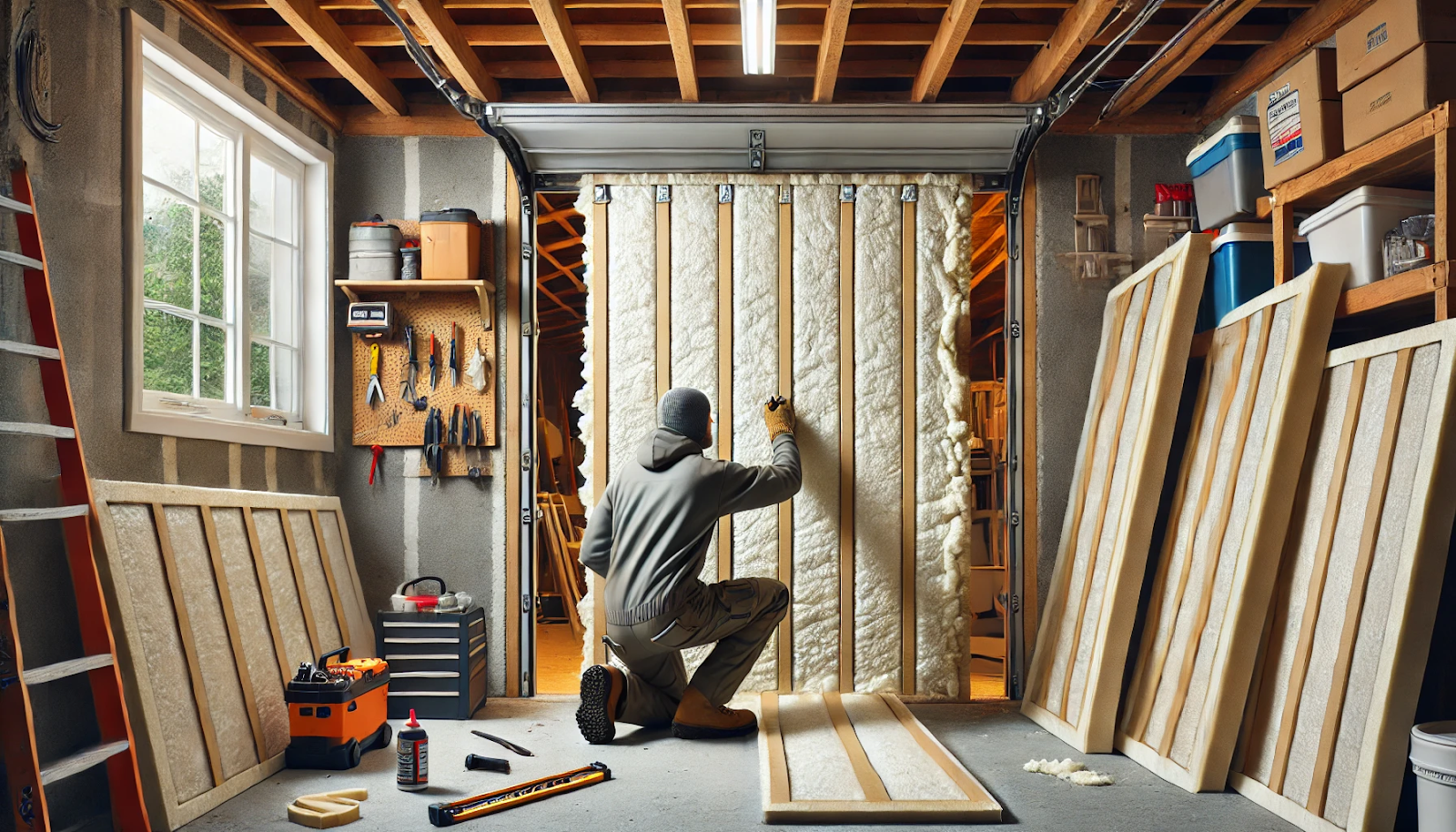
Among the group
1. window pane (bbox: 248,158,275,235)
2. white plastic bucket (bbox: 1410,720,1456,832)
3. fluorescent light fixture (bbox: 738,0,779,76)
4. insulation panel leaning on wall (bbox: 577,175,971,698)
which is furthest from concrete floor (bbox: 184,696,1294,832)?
fluorescent light fixture (bbox: 738,0,779,76)

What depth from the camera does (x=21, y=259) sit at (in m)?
2.88

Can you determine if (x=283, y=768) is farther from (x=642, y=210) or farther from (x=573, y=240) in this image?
(x=573, y=240)

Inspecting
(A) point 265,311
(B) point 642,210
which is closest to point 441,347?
(A) point 265,311

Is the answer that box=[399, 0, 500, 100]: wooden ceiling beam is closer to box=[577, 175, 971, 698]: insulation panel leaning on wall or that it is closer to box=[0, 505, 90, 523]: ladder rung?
box=[577, 175, 971, 698]: insulation panel leaning on wall

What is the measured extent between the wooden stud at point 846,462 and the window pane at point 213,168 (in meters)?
2.72

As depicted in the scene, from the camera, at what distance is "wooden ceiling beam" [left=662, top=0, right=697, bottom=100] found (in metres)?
3.78

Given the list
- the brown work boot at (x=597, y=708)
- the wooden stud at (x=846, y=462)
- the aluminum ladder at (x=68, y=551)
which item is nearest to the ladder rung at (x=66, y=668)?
the aluminum ladder at (x=68, y=551)

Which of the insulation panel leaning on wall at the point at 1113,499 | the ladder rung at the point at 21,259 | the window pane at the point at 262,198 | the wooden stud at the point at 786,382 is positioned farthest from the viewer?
the wooden stud at the point at 786,382

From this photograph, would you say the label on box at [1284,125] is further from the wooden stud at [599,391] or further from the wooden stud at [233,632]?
the wooden stud at [233,632]

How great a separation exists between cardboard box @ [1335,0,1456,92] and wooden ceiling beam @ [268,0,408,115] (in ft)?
12.1

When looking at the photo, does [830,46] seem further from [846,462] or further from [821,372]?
[846,462]

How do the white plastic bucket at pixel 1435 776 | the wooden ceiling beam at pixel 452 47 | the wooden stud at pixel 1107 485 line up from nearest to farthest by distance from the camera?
the white plastic bucket at pixel 1435 776, the wooden ceiling beam at pixel 452 47, the wooden stud at pixel 1107 485

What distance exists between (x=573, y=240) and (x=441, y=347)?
2.37 meters

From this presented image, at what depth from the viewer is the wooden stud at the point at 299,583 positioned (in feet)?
14.1
